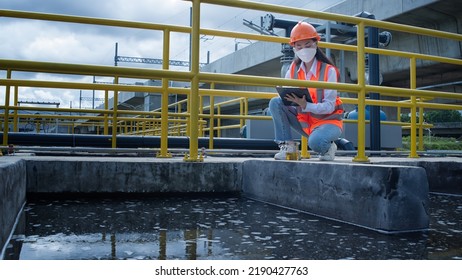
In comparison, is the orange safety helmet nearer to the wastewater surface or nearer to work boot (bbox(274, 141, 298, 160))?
work boot (bbox(274, 141, 298, 160))

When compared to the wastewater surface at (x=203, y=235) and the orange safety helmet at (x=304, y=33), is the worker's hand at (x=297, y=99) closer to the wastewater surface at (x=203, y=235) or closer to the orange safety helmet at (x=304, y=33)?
the orange safety helmet at (x=304, y=33)

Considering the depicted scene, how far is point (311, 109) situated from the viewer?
8.82 ft

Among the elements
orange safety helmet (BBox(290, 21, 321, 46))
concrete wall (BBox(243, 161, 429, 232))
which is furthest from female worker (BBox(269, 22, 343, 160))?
concrete wall (BBox(243, 161, 429, 232))

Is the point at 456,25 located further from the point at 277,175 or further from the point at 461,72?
the point at 277,175

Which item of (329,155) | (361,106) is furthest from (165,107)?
(361,106)

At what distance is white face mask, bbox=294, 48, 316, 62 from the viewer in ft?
9.30

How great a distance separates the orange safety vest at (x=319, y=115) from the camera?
2.79 meters

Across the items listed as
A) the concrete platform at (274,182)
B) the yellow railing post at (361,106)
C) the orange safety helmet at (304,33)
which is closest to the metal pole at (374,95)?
the concrete platform at (274,182)

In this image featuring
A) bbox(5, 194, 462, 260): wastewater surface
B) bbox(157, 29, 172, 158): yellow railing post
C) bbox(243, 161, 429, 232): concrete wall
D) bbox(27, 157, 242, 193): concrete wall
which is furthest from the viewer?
bbox(157, 29, 172, 158): yellow railing post

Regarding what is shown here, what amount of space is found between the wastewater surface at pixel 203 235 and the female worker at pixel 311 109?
0.68m

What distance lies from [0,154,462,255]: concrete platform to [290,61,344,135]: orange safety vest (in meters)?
0.35

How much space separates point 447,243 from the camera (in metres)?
1.52

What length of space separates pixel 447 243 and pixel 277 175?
1.06 meters
